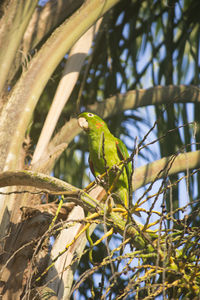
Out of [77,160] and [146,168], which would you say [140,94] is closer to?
[146,168]

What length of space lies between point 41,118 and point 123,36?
1.39 meters

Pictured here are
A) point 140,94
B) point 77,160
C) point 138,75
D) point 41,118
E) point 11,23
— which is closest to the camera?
point 11,23

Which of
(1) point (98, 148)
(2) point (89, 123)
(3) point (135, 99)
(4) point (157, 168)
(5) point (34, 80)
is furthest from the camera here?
(3) point (135, 99)

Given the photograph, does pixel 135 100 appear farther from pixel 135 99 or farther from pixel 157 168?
pixel 157 168

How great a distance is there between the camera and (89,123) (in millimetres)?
2926

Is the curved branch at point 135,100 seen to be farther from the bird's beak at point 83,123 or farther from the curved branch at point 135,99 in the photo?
the bird's beak at point 83,123

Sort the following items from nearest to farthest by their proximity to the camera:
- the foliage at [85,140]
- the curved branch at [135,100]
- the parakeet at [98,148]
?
the foliage at [85,140], the parakeet at [98,148], the curved branch at [135,100]

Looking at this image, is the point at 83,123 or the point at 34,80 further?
the point at 83,123

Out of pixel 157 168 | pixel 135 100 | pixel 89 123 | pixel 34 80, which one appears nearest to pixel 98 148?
pixel 89 123

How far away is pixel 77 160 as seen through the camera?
4.20 metres

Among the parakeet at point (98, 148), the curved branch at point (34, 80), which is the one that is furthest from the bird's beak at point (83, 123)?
the curved branch at point (34, 80)

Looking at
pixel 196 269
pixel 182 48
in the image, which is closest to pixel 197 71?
pixel 182 48

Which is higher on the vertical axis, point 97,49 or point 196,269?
point 97,49

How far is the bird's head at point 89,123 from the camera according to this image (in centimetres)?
291
